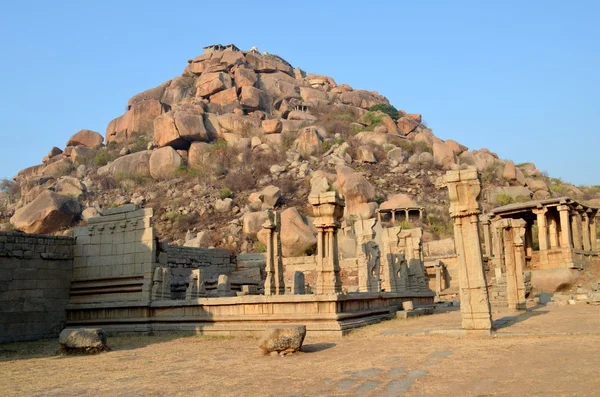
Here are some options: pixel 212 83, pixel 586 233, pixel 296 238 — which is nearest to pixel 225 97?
pixel 212 83

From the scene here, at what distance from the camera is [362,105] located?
83125 mm

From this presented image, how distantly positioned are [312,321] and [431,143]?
55.1m

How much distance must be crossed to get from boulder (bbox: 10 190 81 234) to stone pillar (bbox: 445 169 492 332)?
3411 centimetres

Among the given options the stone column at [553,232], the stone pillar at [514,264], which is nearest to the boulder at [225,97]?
the stone column at [553,232]

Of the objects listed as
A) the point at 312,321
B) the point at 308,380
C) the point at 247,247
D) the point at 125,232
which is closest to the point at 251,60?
the point at 247,247

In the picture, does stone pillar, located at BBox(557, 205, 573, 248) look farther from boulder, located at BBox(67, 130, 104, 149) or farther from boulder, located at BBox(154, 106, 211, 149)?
boulder, located at BBox(67, 130, 104, 149)

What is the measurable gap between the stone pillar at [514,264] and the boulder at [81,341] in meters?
13.2

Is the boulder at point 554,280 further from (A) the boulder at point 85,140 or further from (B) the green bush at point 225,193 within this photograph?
(A) the boulder at point 85,140

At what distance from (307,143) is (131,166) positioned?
752 inches

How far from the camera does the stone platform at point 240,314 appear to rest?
503 inches

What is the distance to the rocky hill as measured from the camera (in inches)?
1703

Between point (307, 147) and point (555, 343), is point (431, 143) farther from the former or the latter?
point (555, 343)

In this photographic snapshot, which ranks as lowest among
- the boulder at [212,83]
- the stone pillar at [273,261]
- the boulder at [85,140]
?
the stone pillar at [273,261]

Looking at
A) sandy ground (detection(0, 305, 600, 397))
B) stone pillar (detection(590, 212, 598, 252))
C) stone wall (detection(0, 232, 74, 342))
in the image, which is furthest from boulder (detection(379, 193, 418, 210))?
sandy ground (detection(0, 305, 600, 397))
